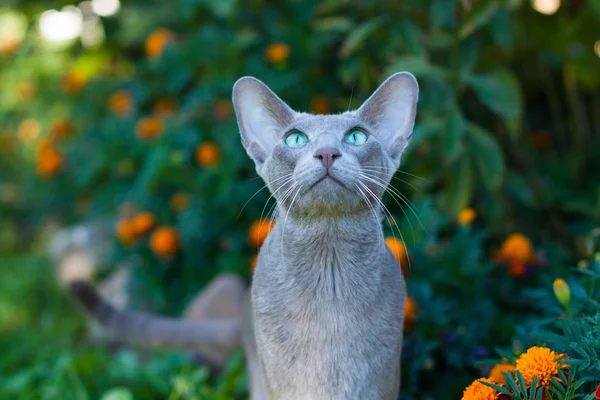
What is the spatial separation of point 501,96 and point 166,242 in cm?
183

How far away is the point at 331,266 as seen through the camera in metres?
1.87

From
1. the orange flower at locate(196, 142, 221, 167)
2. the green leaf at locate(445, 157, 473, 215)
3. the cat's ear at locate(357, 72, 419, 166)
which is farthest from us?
the orange flower at locate(196, 142, 221, 167)

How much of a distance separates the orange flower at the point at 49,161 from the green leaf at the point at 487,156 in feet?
8.94

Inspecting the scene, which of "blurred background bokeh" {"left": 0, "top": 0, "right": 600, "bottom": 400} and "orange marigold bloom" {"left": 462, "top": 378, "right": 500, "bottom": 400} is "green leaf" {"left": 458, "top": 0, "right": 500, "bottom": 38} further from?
"orange marigold bloom" {"left": 462, "top": 378, "right": 500, "bottom": 400}

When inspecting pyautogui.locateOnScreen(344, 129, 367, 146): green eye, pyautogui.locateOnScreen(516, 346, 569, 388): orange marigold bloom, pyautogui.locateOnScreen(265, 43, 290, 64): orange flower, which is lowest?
pyautogui.locateOnScreen(516, 346, 569, 388): orange marigold bloom

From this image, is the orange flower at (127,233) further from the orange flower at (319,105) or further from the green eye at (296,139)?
the green eye at (296,139)

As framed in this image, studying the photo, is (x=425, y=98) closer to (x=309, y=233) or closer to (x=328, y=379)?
(x=309, y=233)

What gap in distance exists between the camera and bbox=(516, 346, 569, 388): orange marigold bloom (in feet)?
5.70

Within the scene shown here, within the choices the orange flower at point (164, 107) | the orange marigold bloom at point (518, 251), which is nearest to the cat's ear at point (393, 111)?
the orange marigold bloom at point (518, 251)

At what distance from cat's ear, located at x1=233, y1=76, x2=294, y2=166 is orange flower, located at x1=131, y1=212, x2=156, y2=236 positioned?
168 cm

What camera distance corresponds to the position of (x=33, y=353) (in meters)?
3.67

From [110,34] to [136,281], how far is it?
163 cm

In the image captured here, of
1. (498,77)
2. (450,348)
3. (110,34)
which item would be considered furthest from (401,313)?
(110,34)

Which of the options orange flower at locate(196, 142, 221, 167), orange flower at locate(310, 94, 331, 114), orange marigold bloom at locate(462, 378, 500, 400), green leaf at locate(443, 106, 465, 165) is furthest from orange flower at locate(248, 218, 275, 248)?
orange marigold bloom at locate(462, 378, 500, 400)
